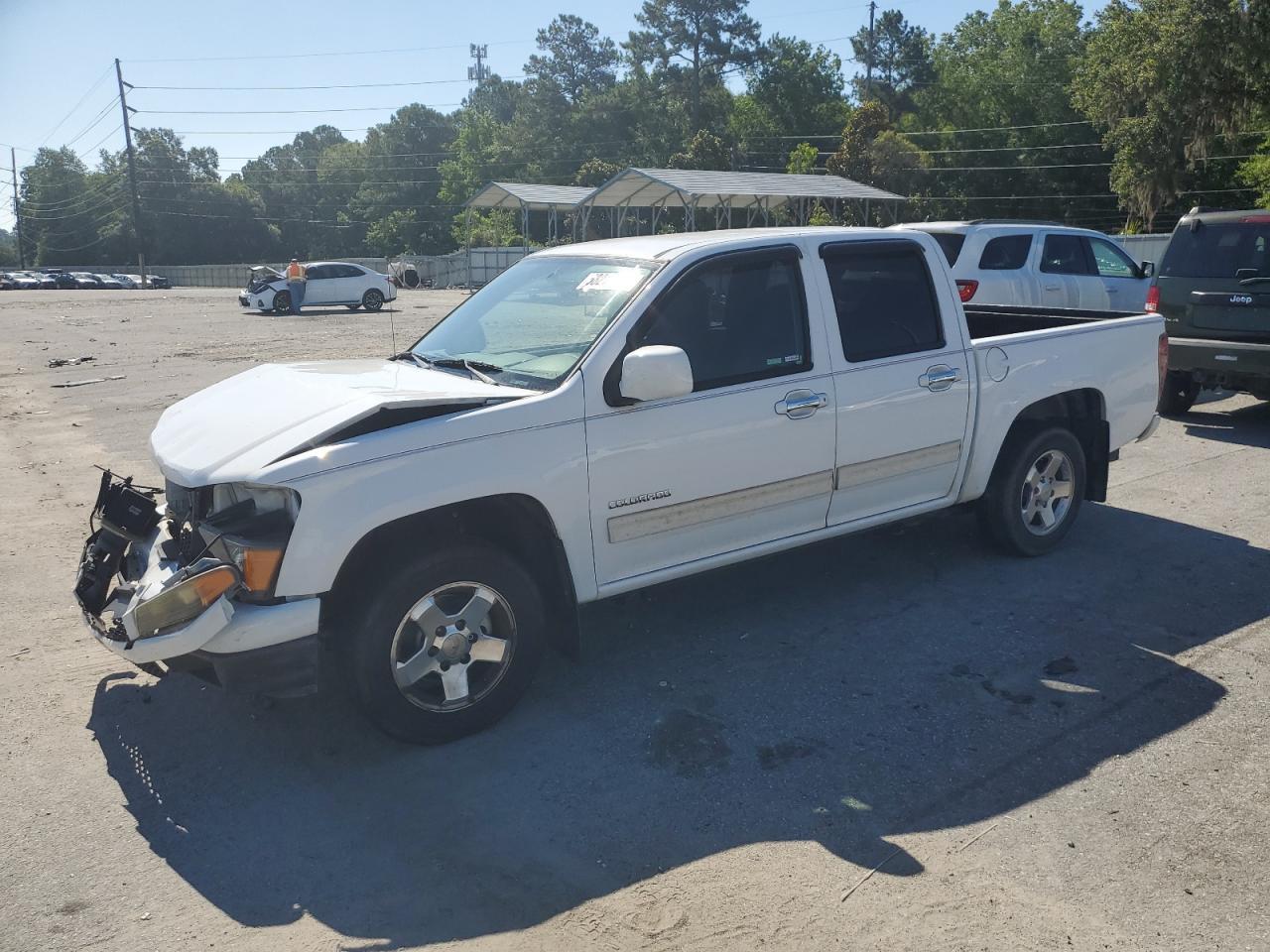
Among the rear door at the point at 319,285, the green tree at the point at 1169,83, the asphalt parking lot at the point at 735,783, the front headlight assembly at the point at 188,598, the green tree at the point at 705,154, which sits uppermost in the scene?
the green tree at the point at 705,154

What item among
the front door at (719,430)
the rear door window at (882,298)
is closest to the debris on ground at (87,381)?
the front door at (719,430)

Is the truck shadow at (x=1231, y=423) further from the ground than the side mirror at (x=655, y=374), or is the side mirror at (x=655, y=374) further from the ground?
the side mirror at (x=655, y=374)

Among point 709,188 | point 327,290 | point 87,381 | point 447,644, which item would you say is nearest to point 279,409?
point 447,644

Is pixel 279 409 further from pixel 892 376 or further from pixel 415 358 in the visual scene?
pixel 892 376

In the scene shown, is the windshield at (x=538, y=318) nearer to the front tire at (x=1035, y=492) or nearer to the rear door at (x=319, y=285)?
the front tire at (x=1035, y=492)

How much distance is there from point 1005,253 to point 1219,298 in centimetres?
304

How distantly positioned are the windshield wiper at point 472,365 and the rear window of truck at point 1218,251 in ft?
26.3

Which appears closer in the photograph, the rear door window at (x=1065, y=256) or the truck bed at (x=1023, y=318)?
the truck bed at (x=1023, y=318)

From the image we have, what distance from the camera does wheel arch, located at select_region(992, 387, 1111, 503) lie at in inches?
247

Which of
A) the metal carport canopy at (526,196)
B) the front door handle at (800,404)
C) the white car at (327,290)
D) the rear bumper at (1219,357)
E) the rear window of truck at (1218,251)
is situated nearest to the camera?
the front door handle at (800,404)

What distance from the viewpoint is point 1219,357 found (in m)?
9.67

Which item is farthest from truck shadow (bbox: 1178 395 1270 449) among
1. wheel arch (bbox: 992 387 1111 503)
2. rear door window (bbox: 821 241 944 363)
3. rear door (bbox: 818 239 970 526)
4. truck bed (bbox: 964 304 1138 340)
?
rear door window (bbox: 821 241 944 363)

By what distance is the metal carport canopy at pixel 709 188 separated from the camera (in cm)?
3838

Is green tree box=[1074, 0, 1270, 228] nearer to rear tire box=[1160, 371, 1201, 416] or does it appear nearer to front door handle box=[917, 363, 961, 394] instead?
rear tire box=[1160, 371, 1201, 416]
